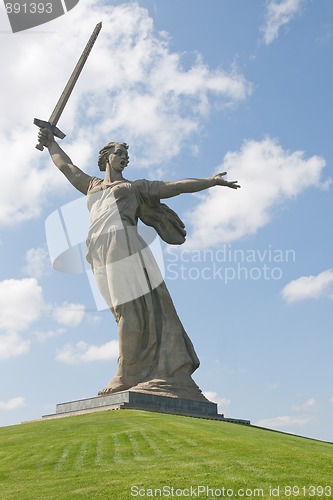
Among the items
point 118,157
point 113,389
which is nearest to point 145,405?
point 113,389

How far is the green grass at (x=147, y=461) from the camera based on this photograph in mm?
9312

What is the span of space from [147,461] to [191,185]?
11830 millimetres

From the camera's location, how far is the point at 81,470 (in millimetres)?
10758

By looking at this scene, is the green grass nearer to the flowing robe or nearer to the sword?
the flowing robe

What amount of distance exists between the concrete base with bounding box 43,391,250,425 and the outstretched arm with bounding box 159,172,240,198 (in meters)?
6.87

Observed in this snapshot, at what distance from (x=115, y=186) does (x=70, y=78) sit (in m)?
4.88

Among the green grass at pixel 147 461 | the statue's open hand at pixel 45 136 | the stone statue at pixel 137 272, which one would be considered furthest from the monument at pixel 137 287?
the green grass at pixel 147 461

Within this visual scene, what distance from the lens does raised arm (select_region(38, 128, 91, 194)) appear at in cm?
2267

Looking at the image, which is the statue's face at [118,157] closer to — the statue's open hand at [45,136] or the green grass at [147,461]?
the statue's open hand at [45,136]

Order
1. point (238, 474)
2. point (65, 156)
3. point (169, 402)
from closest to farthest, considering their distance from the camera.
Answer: point (238, 474), point (169, 402), point (65, 156)

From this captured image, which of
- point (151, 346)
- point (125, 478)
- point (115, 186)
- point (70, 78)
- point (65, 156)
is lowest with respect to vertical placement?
point (125, 478)

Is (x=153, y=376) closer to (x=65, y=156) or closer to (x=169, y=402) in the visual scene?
(x=169, y=402)

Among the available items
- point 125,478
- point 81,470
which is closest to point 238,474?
point 125,478

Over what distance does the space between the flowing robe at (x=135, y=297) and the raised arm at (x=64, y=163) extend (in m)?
0.78
